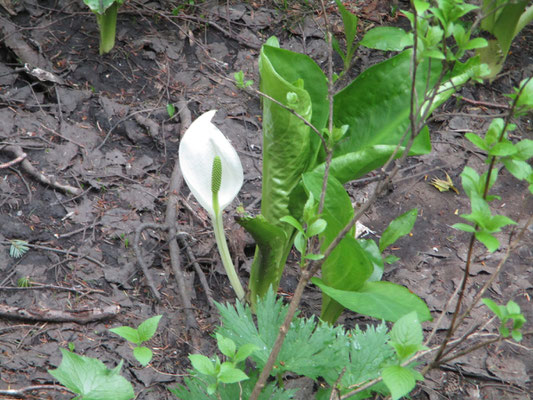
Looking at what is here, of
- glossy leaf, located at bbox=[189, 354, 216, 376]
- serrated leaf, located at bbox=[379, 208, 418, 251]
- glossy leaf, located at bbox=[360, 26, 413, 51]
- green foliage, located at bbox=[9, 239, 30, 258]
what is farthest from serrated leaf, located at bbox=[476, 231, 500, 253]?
glossy leaf, located at bbox=[360, 26, 413, 51]

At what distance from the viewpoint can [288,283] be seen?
1.76 meters

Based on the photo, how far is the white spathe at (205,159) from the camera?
140 centimetres

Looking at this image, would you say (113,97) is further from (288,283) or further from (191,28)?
(288,283)

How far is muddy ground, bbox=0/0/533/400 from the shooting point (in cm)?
148

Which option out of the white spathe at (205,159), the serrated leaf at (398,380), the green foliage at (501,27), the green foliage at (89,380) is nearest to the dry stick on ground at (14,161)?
the white spathe at (205,159)

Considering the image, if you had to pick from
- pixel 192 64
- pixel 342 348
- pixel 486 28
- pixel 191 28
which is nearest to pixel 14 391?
pixel 342 348

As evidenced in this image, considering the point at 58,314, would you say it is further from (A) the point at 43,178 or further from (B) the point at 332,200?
(B) the point at 332,200

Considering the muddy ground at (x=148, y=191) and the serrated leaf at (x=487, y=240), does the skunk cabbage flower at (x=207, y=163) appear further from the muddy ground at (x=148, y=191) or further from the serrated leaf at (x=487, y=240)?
the serrated leaf at (x=487, y=240)

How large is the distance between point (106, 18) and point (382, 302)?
62.1 inches

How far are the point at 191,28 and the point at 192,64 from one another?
0.74ft

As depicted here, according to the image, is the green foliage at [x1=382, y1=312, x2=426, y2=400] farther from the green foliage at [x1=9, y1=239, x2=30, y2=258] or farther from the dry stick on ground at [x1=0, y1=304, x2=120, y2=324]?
the green foliage at [x1=9, y1=239, x2=30, y2=258]

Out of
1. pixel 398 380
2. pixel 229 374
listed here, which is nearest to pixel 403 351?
pixel 398 380

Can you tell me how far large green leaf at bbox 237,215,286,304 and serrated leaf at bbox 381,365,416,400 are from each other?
21.4 inches

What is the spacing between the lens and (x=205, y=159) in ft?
4.64
